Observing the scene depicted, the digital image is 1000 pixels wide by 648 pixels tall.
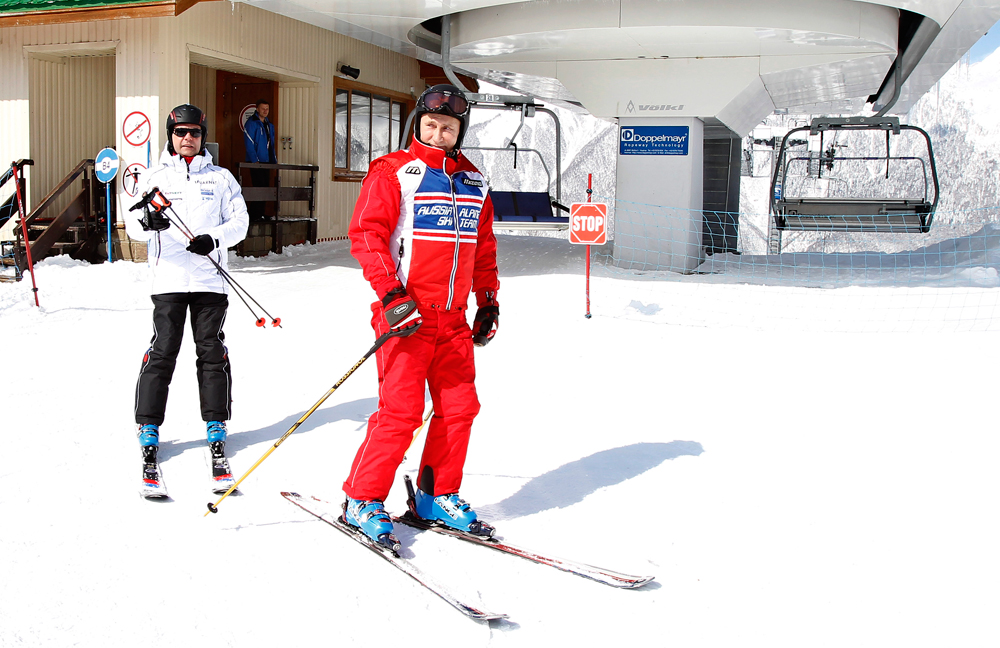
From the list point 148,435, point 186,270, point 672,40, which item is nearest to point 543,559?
point 148,435

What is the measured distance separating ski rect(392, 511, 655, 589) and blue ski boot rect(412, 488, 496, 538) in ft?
0.06

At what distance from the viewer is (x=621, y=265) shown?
10.4 metres

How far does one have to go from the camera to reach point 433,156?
286 cm

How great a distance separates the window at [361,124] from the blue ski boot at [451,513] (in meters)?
A: 11.0

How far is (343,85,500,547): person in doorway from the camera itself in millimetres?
2771

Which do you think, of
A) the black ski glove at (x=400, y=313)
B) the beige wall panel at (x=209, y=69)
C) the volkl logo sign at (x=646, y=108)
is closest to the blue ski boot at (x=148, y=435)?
the black ski glove at (x=400, y=313)

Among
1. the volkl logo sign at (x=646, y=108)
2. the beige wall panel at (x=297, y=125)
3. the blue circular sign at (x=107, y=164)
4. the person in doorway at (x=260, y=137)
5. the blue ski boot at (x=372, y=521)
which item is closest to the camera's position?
the blue ski boot at (x=372, y=521)

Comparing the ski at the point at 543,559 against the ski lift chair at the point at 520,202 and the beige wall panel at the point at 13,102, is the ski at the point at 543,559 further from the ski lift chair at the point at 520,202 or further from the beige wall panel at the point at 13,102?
the beige wall panel at the point at 13,102

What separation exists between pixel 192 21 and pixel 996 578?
33.6 feet

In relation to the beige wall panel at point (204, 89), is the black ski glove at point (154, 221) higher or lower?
lower

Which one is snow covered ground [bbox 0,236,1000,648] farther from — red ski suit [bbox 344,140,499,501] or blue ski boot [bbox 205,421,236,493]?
red ski suit [bbox 344,140,499,501]

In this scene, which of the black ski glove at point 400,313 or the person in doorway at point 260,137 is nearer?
the black ski glove at point 400,313

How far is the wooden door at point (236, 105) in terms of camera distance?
12.9 meters

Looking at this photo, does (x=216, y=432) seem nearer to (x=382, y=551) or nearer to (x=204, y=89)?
(x=382, y=551)
